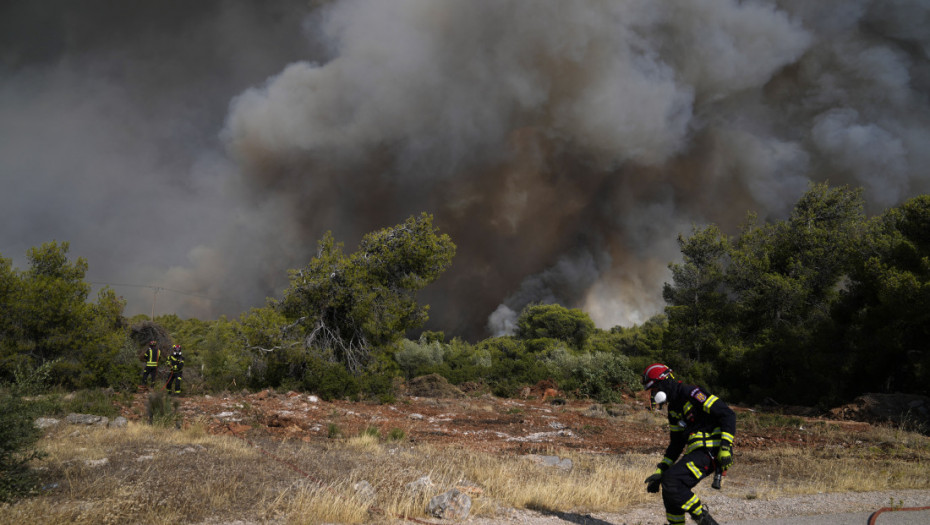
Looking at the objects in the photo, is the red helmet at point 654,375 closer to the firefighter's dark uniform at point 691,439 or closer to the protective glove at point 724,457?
the firefighter's dark uniform at point 691,439

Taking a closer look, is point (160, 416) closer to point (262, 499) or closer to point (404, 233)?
point (262, 499)

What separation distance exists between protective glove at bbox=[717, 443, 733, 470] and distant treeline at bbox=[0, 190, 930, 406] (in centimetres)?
1523

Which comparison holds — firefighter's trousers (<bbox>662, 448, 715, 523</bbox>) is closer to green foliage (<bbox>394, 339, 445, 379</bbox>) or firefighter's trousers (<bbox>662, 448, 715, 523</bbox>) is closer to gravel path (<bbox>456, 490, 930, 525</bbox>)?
gravel path (<bbox>456, 490, 930, 525</bbox>)

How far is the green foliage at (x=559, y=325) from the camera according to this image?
62281 mm

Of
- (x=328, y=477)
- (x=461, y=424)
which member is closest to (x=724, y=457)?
(x=328, y=477)

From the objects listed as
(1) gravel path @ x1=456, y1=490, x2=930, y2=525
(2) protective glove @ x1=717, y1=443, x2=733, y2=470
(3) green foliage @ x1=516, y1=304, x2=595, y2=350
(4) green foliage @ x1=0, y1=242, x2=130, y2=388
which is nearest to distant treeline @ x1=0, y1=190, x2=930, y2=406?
(4) green foliage @ x1=0, y1=242, x2=130, y2=388

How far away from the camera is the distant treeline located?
1975 centimetres

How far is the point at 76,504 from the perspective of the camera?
18.2ft

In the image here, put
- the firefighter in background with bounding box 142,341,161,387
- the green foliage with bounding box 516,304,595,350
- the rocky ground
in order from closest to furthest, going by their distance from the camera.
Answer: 1. the rocky ground
2. the firefighter in background with bounding box 142,341,161,387
3. the green foliage with bounding box 516,304,595,350

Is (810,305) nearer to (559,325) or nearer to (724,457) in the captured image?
(724,457)

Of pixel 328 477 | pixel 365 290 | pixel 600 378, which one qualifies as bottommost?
pixel 328 477

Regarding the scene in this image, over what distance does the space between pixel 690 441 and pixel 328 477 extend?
534 cm

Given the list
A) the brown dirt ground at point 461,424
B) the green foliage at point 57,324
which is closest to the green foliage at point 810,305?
the brown dirt ground at point 461,424

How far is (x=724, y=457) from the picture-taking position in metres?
5.11
